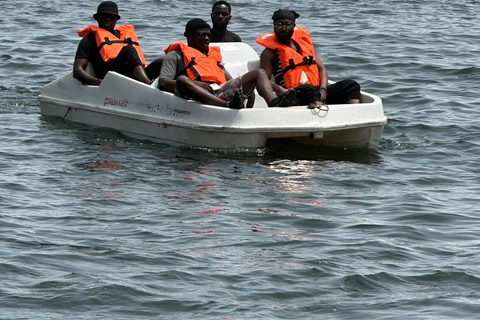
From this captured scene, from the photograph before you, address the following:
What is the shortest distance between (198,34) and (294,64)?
1.10 m

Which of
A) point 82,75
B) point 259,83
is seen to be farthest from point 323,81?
point 82,75

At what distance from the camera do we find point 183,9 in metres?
21.9

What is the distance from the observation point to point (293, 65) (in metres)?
11.1

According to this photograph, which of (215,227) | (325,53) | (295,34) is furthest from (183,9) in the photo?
(215,227)

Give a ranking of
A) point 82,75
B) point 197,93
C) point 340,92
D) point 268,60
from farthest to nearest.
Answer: point 82,75 < point 268,60 < point 340,92 < point 197,93

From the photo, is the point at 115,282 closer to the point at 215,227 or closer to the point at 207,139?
the point at 215,227

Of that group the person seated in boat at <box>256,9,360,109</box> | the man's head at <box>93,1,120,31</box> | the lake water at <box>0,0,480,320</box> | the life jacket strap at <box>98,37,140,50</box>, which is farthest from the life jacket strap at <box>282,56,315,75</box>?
the man's head at <box>93,1,120,31</box>

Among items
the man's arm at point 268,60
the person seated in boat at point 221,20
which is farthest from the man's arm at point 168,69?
the person seated in boat at point 221,20

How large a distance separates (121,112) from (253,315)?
225 inches

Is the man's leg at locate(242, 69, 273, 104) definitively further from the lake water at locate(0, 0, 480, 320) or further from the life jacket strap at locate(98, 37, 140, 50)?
the life jacket strap at locate(98, 37, 140, 50)

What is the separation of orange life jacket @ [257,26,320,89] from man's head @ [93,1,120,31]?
1863mm

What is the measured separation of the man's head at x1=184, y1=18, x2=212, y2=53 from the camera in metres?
10.9

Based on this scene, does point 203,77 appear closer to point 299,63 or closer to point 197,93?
point 197,93

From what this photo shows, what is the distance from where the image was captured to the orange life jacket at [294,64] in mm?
11055
